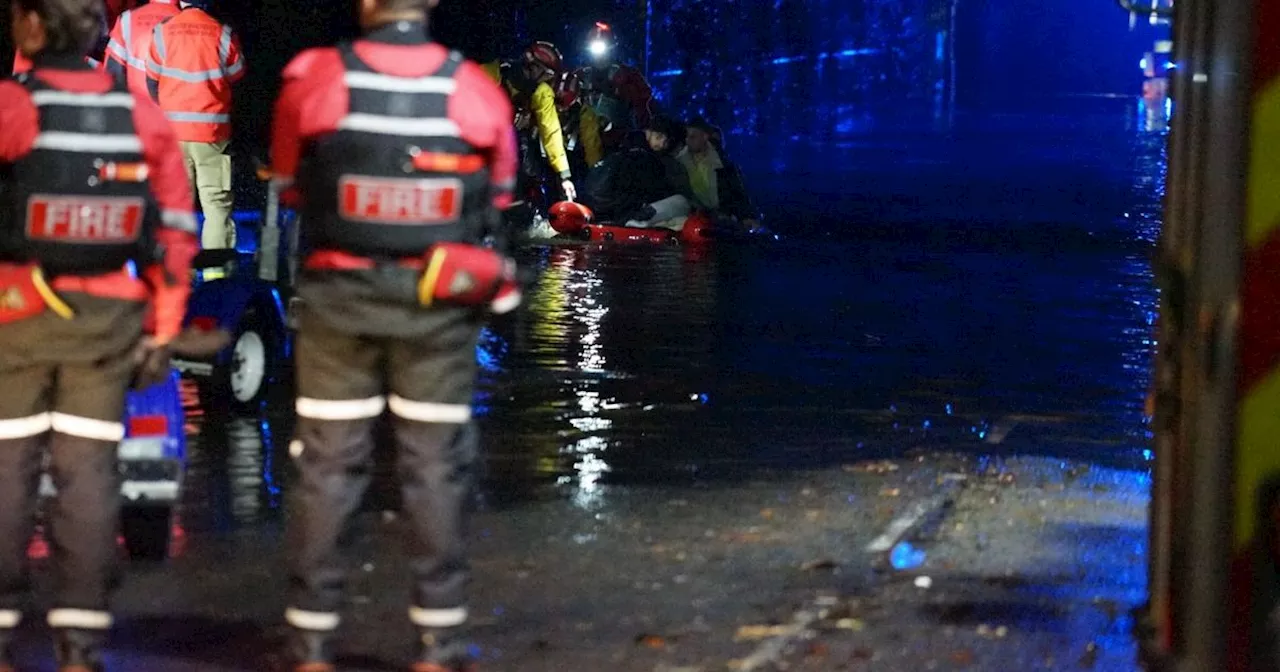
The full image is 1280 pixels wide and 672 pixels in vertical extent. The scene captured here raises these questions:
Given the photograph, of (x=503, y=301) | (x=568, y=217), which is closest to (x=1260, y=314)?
(x=503, y=301)

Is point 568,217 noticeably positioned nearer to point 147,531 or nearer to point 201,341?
point 147,531

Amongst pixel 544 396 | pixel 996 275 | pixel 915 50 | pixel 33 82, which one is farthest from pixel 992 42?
pixel 33 82

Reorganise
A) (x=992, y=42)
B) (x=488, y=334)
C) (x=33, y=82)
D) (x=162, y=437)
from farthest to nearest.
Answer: (x=992, y=42)
(x=488, y=334)
(x=162, y=437)
(x=33, y=82)

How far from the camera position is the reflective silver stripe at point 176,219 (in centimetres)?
559

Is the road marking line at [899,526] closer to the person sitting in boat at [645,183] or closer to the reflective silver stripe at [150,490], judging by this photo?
the reflective silver stripe at [150,490]

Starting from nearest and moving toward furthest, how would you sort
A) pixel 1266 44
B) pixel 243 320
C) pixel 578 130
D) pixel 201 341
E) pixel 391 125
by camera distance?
pixel 1266 44 → pixel 391 125 → pixel 201 341 → pixel 243 320 → pixel 578 130

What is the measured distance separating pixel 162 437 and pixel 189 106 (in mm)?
4552

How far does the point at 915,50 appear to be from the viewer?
196 ft

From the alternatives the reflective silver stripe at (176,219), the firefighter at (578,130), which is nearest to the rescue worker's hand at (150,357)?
the reflective silver stripe at (176,219)

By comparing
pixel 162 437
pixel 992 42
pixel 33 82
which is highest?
pixel 33 82

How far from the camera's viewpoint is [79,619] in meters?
5.43

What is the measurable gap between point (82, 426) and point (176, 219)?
22.5 inches

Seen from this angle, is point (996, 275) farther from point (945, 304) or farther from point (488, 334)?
point (488, 334)

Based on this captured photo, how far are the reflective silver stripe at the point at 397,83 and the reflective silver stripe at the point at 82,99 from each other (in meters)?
0.59
